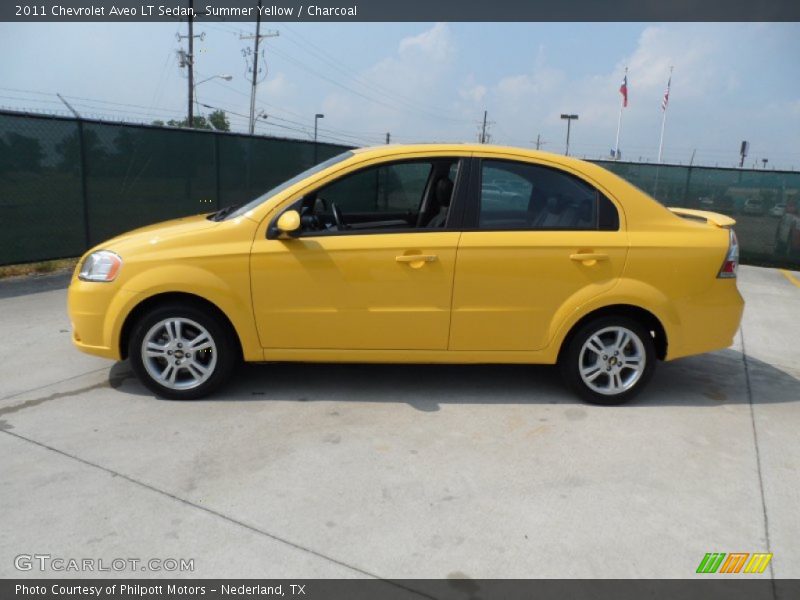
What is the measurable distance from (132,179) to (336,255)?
640 cm

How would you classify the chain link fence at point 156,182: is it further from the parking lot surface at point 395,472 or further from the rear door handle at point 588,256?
the rear door handle at point 588,256

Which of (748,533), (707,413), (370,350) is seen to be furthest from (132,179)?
(748,533)

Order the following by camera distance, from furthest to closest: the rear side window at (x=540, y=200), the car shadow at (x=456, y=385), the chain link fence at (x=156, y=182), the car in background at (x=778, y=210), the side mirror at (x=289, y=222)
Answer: the car in background at (x=778, y=210), the chain link fence at (x=156, y=182), the car shadow at (x=456, y=385), the rear side window at (x=540, y=200), the side mirror at (x=289, y=222)

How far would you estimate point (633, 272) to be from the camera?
4.15 meters

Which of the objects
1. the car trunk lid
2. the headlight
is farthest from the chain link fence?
the car trunk lid

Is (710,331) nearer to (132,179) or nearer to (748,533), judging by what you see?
(748,533)

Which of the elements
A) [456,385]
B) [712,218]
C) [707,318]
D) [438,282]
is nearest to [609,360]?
[707,318]

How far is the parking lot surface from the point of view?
2.69 metres

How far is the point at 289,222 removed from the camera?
392 cm

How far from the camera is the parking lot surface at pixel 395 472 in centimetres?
269

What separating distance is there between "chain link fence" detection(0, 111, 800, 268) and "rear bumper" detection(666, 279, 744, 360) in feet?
25.0

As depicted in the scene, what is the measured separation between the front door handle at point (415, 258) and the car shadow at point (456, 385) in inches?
39.5

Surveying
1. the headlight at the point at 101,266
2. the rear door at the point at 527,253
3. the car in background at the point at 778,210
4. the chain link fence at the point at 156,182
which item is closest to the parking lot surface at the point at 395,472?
the rear door at the point at 527,253
